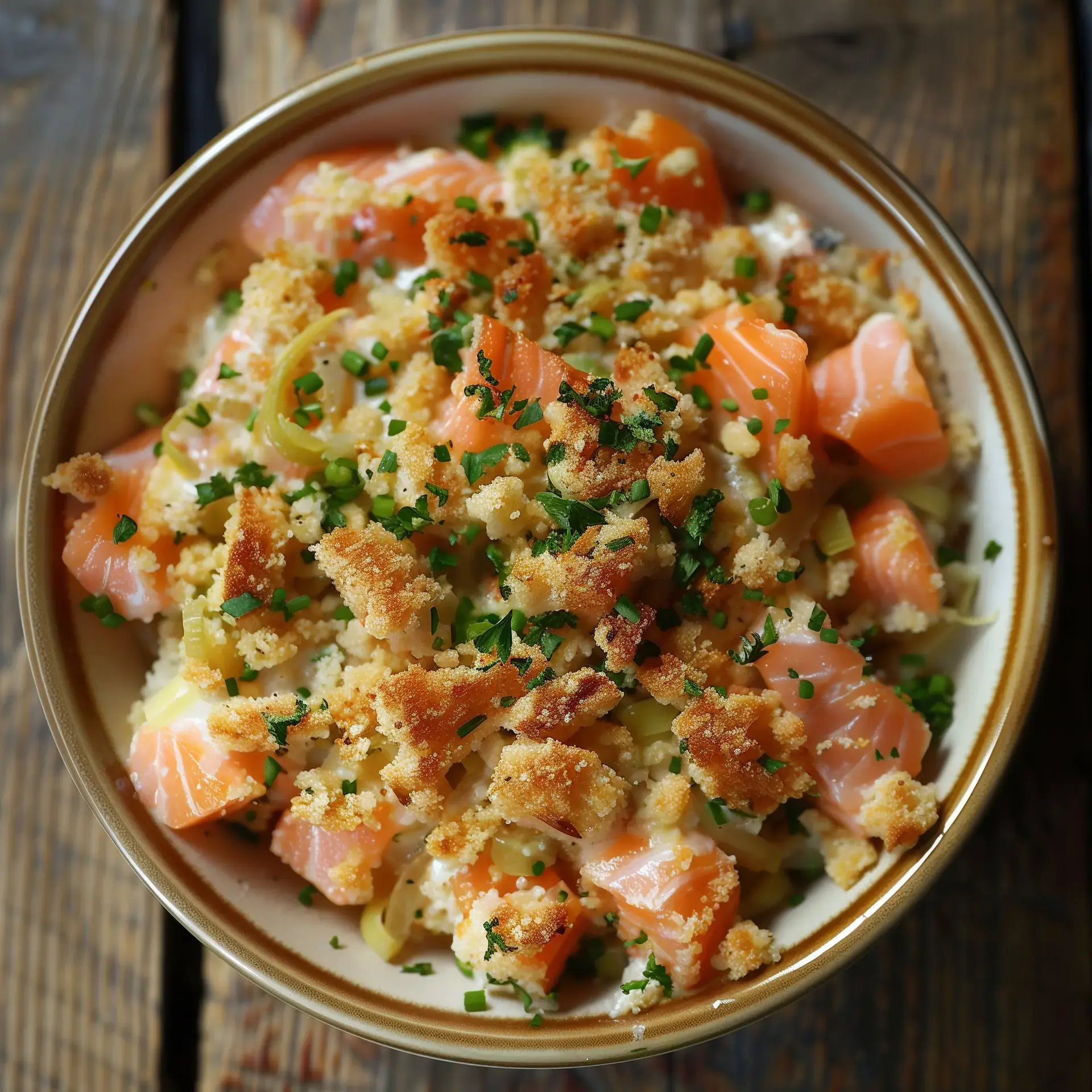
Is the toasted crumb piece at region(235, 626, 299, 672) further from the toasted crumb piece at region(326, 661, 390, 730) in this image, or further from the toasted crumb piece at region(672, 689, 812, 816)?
the toasted crumb piece at region(672, 689, 812, 816)

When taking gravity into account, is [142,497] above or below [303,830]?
above

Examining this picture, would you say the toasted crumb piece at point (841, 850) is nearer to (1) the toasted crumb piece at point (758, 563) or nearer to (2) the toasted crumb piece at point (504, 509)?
(1) the toasted crumb piece at point (758, 563)

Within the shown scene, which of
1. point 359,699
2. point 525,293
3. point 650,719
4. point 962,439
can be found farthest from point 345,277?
point 962,439

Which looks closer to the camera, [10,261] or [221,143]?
[221,143]

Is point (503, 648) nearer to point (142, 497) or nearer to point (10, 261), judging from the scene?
point (142, 497)

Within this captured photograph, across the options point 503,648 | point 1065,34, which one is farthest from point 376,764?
point 1065,34

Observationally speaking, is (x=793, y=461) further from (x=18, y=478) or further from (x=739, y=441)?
(x=18, y=478)
